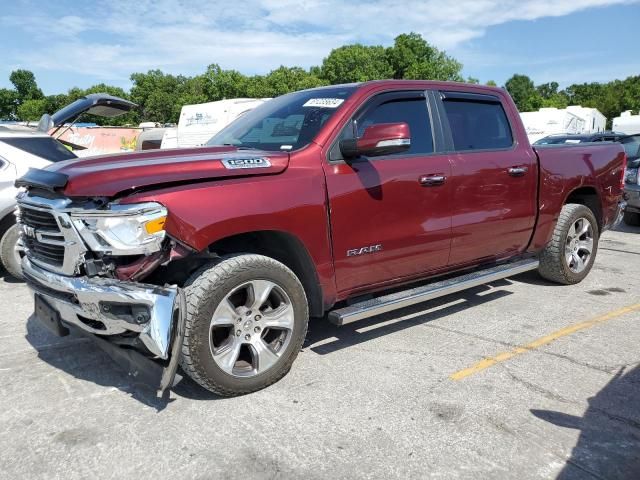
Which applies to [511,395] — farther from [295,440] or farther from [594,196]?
[594,196]

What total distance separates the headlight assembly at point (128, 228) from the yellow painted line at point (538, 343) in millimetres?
2122

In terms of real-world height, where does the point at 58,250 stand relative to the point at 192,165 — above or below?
below

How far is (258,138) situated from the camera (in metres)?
4.08

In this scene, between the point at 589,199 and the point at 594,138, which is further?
the point at 594,138

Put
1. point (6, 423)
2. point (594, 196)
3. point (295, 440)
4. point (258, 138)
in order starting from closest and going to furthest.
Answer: point (295, 440), point (6, 423), point (258, 138), point (594, 196)

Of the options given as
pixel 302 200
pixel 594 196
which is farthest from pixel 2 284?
pixel 594 196

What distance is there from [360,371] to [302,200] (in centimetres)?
124

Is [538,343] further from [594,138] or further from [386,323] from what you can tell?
[594,138]

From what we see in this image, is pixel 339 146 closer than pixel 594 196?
Yes

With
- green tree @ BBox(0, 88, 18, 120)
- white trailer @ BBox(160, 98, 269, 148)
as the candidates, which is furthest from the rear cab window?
green tree @ BBox(0, 88, 18, 120)

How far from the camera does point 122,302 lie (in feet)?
9.19

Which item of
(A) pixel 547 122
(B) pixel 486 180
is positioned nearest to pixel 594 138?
(B) pixel 486 180

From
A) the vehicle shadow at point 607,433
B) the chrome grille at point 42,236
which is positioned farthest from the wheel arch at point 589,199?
the chrome grille at point 42,236

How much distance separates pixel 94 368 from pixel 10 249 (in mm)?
2945
